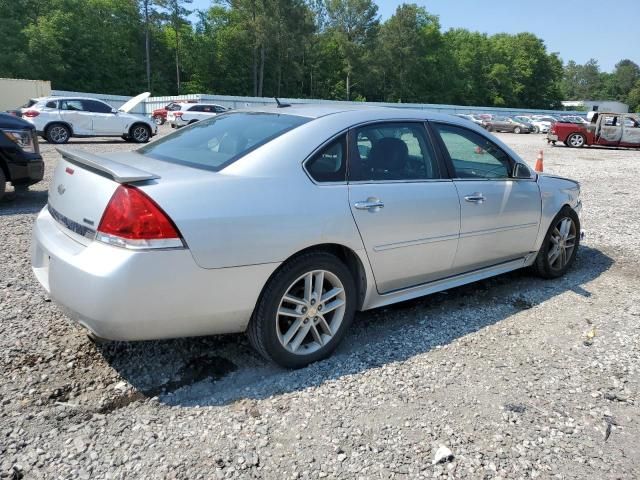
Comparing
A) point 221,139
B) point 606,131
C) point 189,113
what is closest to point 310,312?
point 221,139

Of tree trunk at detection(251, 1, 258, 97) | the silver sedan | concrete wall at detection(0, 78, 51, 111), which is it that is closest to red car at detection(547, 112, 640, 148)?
the silver sedan

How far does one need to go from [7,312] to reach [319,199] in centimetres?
247

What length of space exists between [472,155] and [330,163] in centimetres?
157

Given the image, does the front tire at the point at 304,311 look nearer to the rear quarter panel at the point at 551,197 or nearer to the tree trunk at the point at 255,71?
the rear quarter panel at the point at 551,197

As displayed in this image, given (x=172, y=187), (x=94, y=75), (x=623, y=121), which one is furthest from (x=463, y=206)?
(x=94, y=75)

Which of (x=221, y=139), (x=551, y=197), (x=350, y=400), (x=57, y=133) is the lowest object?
(x=350, y=400)

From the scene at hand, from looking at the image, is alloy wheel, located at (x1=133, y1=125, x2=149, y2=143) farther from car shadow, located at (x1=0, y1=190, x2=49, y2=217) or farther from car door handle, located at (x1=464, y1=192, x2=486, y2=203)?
car door handle, located at (x1=464, y1=192, x2=486, y2=203)

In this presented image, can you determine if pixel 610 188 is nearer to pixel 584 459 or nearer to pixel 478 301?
pixel 478 301

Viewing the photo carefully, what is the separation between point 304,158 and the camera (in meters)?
3.04

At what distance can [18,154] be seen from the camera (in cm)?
689

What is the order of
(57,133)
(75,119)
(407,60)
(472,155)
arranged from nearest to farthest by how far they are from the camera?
(472,155) < (57,133) < (75,119) < (407,60)

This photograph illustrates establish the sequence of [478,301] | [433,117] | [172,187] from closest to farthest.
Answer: [172,187], [433,117], [478,301]

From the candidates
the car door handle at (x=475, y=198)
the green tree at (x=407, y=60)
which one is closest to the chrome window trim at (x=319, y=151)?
the car door handle at (x=475, y=198)

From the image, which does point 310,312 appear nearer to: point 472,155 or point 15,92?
point 472,155
